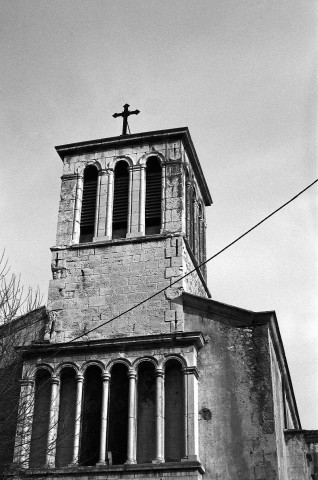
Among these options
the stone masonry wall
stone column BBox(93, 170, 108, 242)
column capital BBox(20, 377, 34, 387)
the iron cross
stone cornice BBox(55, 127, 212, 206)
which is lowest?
column capital BBox(20, 377, 34, 387)

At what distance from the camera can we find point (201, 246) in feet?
68.9

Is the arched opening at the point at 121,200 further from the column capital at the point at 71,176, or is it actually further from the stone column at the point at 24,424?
the stone column at the point at 24,424

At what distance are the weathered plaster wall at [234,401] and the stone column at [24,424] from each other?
3670 mm

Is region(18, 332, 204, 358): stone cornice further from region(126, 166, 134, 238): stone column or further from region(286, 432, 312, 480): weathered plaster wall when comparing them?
region(286, 432, 312, 480): weathered plaster wall

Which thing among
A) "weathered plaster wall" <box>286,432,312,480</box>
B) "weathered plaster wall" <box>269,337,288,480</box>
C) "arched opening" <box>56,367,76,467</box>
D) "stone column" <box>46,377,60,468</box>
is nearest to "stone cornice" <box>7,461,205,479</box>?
"stone column" <box>46,377,60,468</box>

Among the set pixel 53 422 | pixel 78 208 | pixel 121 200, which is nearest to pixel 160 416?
pixel 53 422

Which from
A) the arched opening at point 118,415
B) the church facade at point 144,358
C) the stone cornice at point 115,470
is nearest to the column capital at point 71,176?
the church facade at point 144,358

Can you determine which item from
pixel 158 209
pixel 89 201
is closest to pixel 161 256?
pixel 158 209

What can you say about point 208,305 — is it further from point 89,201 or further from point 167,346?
point 89,201

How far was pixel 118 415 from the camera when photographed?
619 inches

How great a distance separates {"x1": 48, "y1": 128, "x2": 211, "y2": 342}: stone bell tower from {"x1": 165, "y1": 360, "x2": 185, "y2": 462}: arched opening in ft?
3.35

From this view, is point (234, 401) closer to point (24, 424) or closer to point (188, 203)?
point (24, 424)

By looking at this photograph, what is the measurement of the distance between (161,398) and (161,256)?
374 centimetres

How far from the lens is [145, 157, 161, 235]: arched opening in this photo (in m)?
18.4
